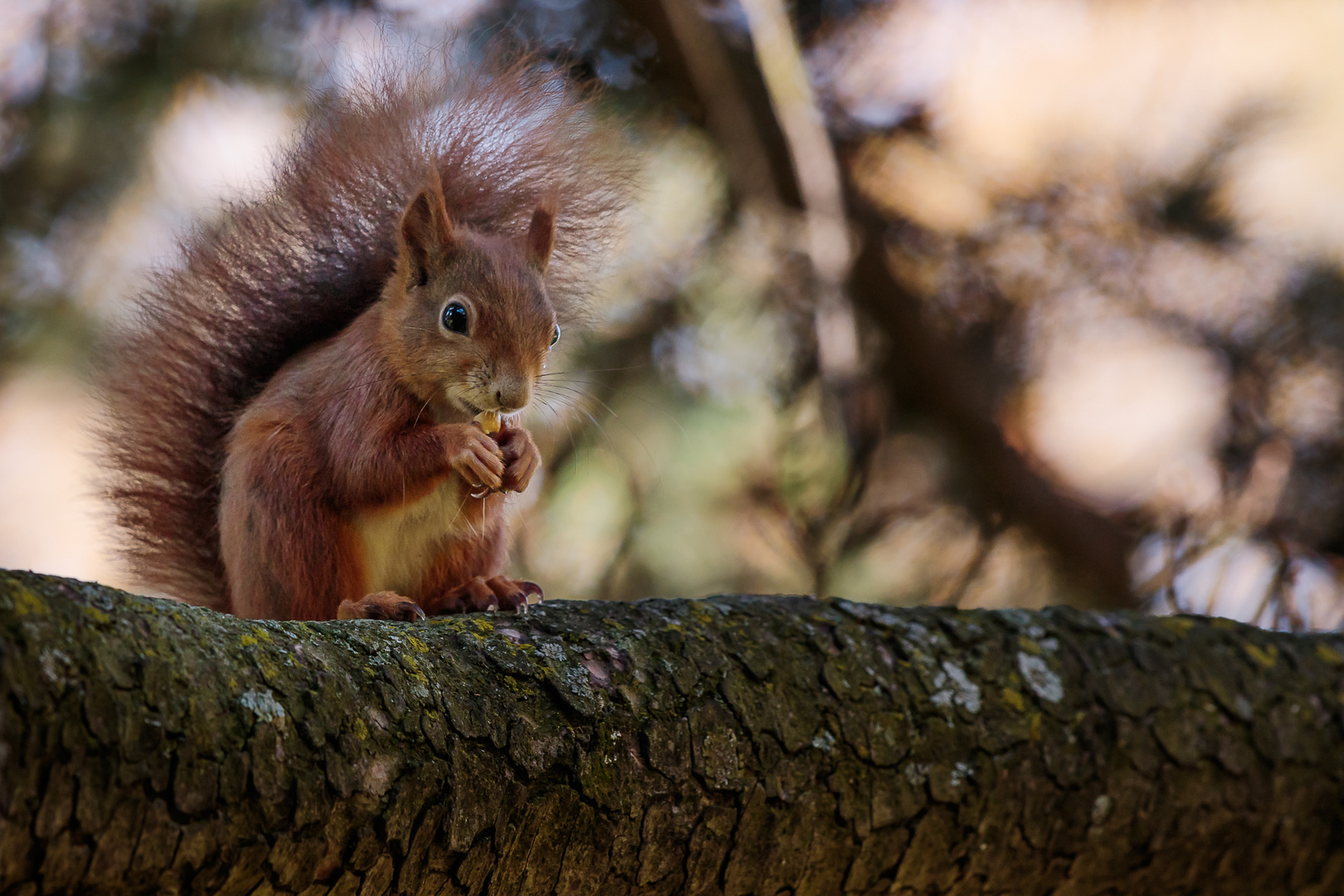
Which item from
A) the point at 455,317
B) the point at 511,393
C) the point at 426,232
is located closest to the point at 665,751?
the point at 511,393

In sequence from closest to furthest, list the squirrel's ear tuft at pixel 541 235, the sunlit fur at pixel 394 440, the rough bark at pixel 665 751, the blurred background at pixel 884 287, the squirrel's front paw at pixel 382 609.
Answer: the rough bark at pixel 665 751
the squirrel's front paw at pixel 382 609
the sunlit fur at pixel 394 440
the squirrel's ear tuft at pixel 541 235
the blurred background at pixel 884 287

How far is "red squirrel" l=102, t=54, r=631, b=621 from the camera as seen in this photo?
1.26 m

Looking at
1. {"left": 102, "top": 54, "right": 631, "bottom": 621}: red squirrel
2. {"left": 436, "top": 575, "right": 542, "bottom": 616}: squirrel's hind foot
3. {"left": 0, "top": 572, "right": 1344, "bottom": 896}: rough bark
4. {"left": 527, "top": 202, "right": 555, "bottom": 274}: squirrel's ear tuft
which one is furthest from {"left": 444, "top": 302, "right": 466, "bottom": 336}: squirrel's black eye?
{"left": 0, "top": 572, "right": 1344, "bottom": 896}: rough bark

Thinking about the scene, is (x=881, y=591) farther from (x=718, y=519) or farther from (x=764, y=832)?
(x=764, y=832)

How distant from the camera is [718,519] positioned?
2240 millimetres

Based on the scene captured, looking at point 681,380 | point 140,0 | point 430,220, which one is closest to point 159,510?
point 430,220

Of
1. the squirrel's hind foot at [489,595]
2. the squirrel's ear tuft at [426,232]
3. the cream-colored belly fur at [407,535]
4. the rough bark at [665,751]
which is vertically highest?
the squirrel's ear tuft at [426,232]

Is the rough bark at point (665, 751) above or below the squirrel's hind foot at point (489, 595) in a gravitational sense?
below

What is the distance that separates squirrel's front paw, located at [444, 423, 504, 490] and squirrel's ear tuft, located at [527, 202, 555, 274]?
274 millimetres

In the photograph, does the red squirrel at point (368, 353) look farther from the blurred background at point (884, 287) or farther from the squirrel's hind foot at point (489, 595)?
the blurred background at point (884, 287)

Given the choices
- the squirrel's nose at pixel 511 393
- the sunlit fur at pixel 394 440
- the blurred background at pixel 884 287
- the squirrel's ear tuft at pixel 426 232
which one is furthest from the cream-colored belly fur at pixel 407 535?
the blurred background at pixel 884 287

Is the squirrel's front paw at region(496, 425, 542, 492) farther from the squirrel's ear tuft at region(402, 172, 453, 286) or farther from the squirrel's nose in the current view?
the squirrel's ear tuft at region(402, 172, 453, 286)

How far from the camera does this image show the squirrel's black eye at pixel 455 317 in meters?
1.32

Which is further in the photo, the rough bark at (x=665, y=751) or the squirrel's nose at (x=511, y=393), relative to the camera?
the squirrel's nose at (x=511, y=393)
